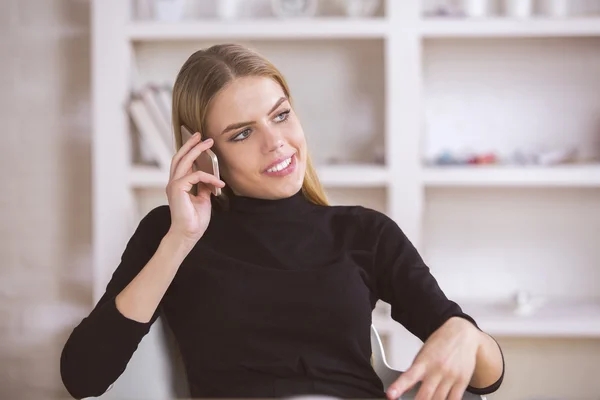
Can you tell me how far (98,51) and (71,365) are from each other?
1426mm

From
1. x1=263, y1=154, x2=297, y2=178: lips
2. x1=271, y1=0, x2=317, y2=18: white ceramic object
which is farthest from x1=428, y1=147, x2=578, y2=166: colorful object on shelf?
x1=263, y1=154, x2=297, y2=178: lips

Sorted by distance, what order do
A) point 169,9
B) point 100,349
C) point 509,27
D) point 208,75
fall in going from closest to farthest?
point 100,349 < point 208,75 < point 509,27 < point 169,9

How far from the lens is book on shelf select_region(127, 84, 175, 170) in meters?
2.43

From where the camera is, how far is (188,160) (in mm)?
1322

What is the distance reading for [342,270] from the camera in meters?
1.35

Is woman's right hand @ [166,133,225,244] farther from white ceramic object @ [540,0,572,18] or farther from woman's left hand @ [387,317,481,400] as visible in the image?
white ceramic object @ [540,0,572,18]

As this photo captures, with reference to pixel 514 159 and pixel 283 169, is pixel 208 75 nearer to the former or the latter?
pixel 283 169

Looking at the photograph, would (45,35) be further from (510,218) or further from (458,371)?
(458,371)

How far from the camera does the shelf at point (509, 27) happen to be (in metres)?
2.37

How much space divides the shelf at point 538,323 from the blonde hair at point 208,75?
123 cm

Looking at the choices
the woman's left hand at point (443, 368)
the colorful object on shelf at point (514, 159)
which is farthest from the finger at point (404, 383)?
the colorful object on shelf at point (514, 159)

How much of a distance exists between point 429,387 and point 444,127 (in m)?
1.61

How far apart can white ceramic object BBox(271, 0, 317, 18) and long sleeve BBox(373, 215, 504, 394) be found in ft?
4.00

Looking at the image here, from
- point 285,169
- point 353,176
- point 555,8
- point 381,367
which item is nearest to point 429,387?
point 381,367
